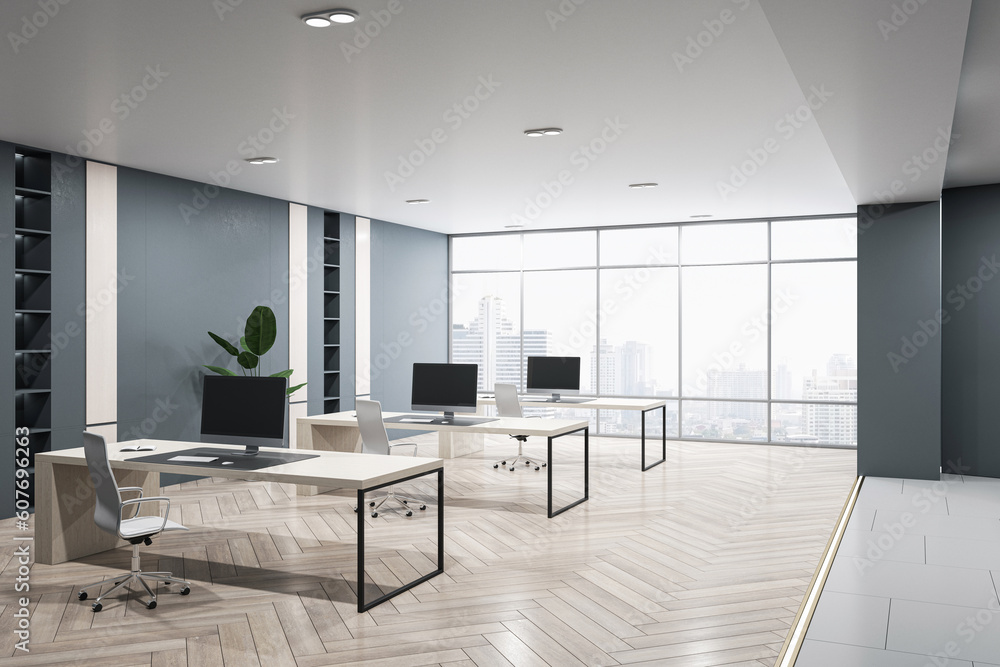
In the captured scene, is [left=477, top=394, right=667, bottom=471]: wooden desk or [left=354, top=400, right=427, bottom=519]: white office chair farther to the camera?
[left=477, top=394, right=667, bottom=471]: wooden desk

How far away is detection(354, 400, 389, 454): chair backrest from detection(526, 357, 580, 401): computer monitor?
2.76 m

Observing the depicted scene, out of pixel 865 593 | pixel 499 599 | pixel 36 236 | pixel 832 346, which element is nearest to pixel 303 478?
pixel 499 599

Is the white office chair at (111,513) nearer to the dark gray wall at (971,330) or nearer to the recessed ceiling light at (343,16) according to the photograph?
the recessed ceiling light at (343,16)

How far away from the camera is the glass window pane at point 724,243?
10164mm

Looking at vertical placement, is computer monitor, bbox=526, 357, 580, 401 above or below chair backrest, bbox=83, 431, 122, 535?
above

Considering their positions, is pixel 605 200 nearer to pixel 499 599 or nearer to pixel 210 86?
pixel 210 86

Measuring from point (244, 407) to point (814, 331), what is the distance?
25.1 ft

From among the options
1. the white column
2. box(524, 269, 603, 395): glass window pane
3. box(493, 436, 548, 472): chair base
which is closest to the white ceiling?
the white column

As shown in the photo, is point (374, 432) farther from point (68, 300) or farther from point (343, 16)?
point (343, 16)

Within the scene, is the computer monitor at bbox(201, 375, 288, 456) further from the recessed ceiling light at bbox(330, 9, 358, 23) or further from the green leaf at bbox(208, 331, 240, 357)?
the green leaf at bbox(208, 331, 240, 357)

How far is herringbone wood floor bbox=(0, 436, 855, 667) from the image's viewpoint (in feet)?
11.5

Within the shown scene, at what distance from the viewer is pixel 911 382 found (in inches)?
283

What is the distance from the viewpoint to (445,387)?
666cm

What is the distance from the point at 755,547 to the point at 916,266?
11.8 feet
